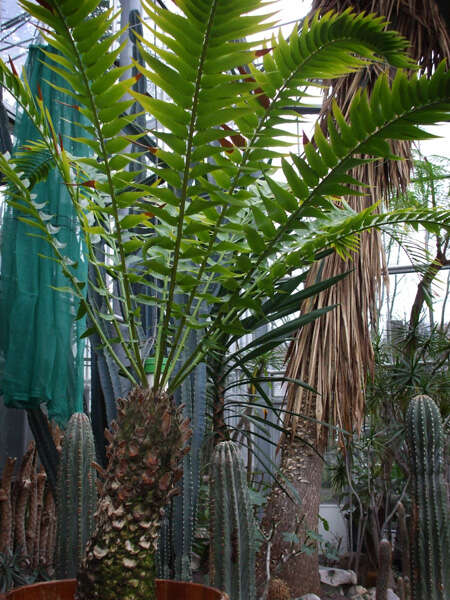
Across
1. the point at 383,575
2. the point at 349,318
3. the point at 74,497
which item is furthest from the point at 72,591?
the point at 349,318

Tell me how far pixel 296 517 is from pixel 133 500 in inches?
61.7

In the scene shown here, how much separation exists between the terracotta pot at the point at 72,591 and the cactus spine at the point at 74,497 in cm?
24

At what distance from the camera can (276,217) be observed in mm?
1188

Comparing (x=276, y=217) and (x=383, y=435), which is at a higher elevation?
(x=276, y=217)

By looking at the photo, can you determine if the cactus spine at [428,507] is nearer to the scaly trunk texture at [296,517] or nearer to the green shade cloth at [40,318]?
the scaly trunk texture at [296,517]

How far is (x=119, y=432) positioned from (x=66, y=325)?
0.64 m

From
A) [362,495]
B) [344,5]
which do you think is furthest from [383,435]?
[344,5]

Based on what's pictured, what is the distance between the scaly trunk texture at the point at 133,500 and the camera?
1080 millimetres

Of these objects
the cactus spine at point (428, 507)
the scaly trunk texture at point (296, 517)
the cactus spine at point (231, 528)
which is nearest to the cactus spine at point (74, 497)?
the cactus spine at point (231, 528)

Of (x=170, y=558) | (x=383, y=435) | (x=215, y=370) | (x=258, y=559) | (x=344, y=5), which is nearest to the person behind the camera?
(x=170, y=558)

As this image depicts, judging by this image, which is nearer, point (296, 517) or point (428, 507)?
point (428, 507)

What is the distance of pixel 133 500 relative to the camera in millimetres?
1114

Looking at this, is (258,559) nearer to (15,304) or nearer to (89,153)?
(15,304)

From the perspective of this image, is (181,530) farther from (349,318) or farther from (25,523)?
(349,318)
